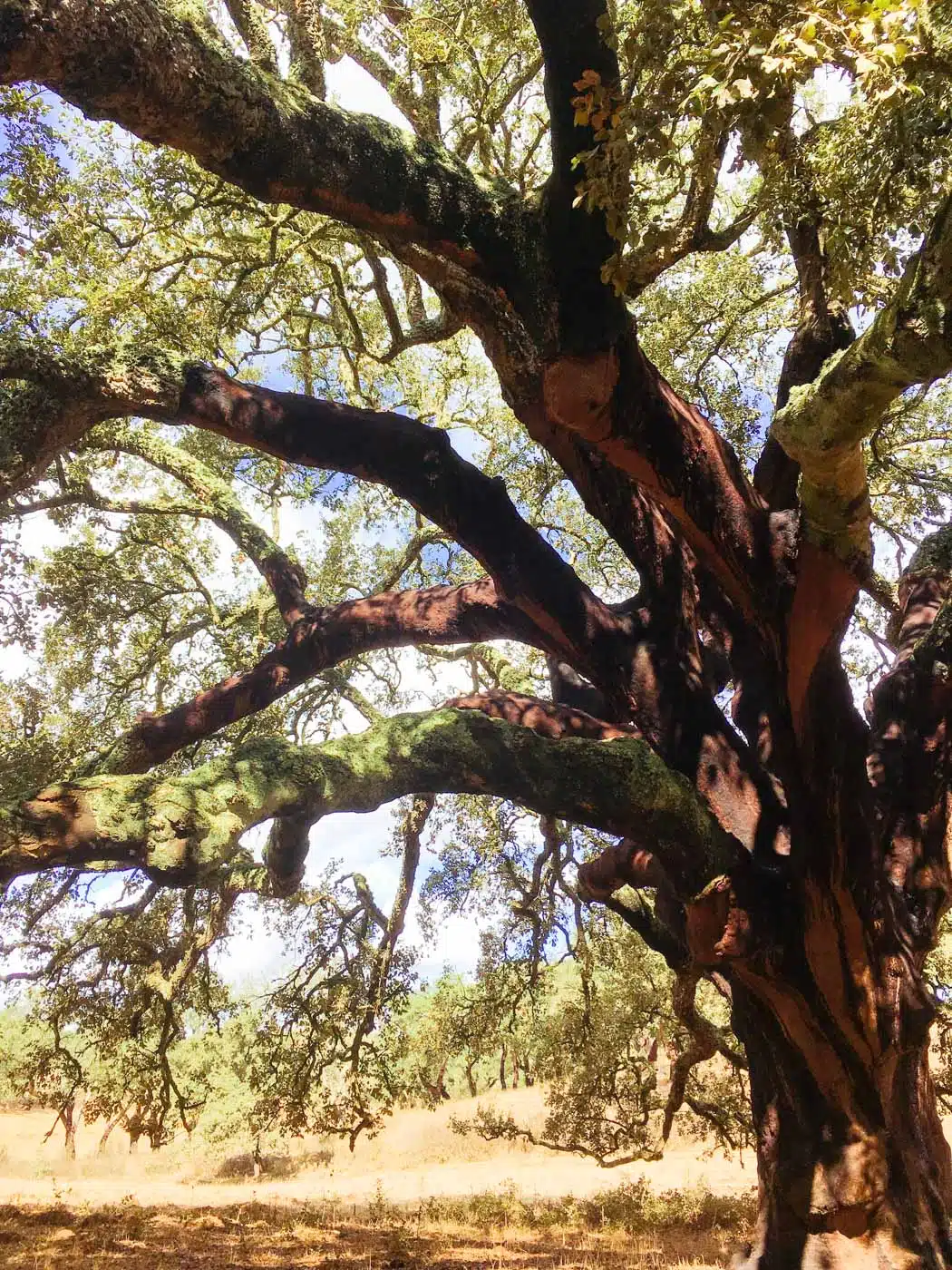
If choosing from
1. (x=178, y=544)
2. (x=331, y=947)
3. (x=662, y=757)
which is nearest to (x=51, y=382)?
(x=662, y=757)

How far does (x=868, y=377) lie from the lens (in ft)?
9.53

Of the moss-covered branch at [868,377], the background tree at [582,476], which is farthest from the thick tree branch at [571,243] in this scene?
the moss-covered branch at [868,377]

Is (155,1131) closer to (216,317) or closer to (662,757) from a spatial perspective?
(662,757)

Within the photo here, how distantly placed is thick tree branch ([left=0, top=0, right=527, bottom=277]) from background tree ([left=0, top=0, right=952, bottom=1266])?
0.05 ft

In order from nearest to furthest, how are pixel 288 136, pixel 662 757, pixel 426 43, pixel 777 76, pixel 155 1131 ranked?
pixel 777 76, pixel 288 136, pixel 662 757, pixel 426 43, pixel 155 1131

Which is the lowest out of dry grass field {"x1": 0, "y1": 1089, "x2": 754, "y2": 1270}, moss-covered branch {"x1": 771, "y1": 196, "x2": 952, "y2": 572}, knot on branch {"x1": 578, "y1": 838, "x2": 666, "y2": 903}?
dry grass field {"x1": 0, "y1": 1089, "x2": 754, "y2": 1270}

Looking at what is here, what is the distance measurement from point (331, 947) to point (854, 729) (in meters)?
6.62

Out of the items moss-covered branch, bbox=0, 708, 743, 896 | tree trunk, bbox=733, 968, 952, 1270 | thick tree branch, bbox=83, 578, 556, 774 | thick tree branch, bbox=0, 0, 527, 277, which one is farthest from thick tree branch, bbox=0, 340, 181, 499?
tree trunk, bbox=733, 968, 952, 1270

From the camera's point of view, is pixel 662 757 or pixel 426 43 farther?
pixel 426 43

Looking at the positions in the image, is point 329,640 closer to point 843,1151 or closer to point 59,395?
point 59,395

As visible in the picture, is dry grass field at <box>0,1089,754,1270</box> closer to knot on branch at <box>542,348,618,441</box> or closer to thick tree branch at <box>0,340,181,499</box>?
thick tree branch at <box>0,340,181,499</box>

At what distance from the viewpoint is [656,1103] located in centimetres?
949

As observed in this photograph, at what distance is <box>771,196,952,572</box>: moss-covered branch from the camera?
2.62 metres

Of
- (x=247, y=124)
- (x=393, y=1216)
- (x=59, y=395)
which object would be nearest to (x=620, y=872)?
(x=59, y=395)
